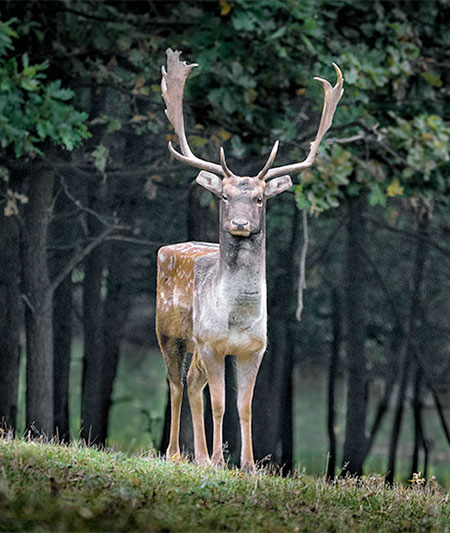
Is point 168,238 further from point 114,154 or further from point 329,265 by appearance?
point 329,265

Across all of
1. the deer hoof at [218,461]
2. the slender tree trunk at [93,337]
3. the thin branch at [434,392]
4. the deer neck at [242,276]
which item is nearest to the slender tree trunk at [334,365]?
the thin branch at [434,392]

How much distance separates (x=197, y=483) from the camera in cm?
759

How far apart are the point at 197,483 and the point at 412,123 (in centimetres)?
655

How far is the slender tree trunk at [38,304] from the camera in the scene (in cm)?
1265

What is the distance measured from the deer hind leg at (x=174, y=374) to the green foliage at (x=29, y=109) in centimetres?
258

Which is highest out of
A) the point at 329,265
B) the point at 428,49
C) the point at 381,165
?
the point at 428,49

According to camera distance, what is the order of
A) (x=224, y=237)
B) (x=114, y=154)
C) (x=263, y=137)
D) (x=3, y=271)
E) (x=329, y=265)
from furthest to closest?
(x=329, y=265) < (x=114, y=154) < (x=3, y=271) < (x=263, y=137) < (x=224, y=237)

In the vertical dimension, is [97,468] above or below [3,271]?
below

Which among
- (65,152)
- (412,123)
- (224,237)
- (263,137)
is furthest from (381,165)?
(224,237)

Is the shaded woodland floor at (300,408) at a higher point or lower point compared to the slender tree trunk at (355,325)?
lower

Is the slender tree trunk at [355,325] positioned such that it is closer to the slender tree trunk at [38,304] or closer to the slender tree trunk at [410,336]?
the slender tree trunk at [410,336]

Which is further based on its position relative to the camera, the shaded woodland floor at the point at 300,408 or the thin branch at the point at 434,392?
the shaded woodland floor at the point at 300,408

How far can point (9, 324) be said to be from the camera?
13.7m

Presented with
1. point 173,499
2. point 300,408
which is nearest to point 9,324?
point 173,499
